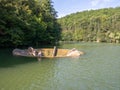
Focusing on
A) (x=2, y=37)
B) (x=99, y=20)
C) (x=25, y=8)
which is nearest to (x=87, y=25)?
(x=99, y=20)

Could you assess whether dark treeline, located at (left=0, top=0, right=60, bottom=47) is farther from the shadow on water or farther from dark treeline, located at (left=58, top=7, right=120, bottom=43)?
dark treeline, located at (left=58, top=7, right=120, bottom=43)

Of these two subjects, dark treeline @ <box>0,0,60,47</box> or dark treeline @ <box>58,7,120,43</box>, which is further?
dark treeline @ <box>58,7,120,43</box>

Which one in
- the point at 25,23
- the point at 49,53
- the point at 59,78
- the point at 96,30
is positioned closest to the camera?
the point at 59,78

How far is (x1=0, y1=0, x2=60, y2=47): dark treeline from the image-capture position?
47.8m

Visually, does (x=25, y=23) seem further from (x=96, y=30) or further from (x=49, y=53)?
(x=96, y=30)

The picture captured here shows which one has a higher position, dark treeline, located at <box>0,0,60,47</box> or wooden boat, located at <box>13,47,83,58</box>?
dark treeline, located at <box>0,0,60,47</box>

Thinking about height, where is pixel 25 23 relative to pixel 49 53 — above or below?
above

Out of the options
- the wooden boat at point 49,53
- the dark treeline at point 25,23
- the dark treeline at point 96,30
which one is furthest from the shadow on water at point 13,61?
the dark treeline at point 96,30

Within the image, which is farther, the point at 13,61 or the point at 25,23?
the point at 25,23

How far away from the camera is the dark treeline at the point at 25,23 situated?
4784 centimetres

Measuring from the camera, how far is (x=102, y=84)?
19312 mm

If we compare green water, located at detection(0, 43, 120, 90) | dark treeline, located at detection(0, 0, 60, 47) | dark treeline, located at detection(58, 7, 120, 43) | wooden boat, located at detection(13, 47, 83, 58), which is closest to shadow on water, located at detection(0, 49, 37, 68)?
green water, located at detection(0, 43, 120, 90)

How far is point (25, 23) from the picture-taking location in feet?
173

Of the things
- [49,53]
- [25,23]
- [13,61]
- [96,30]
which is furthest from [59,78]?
[96,30]
